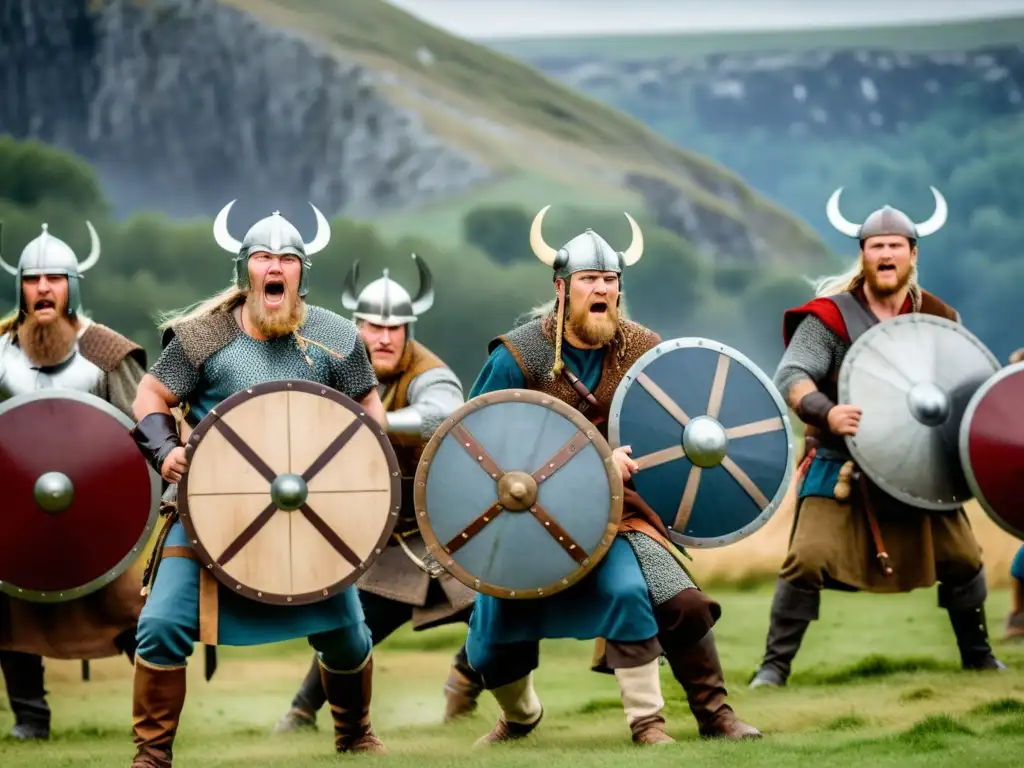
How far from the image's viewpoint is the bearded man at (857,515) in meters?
6.50

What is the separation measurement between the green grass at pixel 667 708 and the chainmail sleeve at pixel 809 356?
1175 mm

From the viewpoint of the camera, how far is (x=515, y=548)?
16.6ft

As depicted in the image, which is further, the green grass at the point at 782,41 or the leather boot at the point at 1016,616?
the green grass at the point at 782,41

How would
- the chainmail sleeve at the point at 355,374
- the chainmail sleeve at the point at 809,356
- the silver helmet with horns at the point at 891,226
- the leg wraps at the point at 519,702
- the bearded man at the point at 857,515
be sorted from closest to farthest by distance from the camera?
the chainmail sleeve at the point at 355,374
the leg wraps at the point at 519,702
the chainmail sleeve at the point at 809,356
the bearded man at the point at 857,515
the silver helmet with horns at the point at 891,226

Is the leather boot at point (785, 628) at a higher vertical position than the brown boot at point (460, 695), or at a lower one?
higher

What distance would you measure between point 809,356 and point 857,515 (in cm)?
69

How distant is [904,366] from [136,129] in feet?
28.3

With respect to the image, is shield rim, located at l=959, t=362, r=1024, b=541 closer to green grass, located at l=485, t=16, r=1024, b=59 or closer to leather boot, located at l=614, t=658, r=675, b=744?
leather boot, located at l=614, t=658, r=675, b=744

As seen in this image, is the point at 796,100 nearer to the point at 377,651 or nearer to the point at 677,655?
the point at 377,651

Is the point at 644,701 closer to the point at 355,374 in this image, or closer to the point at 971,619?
the point at 355,374

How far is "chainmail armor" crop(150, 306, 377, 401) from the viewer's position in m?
5.23

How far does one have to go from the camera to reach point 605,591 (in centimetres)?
516

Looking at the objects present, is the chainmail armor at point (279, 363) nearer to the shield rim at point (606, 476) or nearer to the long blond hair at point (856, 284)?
the shield rim at point (606, 476)

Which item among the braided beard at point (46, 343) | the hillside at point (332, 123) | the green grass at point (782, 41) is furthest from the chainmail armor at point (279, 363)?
the green grass at point (782, 41)
